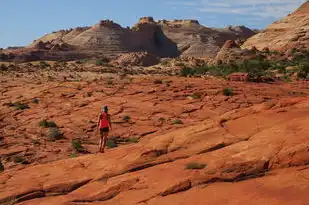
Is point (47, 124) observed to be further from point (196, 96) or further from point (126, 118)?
point (196, 96)

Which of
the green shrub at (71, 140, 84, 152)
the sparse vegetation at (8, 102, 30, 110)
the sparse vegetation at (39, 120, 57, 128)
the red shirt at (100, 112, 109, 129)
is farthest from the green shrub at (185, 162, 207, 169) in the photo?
the sparse vegetation at (8, 102, 30, 110)

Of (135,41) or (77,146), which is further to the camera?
(135,41)

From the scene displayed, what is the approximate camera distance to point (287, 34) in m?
56.4

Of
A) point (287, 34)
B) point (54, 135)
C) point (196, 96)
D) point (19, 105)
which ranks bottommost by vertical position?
point (54, 135)

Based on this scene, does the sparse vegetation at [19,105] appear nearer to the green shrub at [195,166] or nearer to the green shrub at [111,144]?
the green shrub at [111,144]

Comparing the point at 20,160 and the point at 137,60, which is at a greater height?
the point at 137,60

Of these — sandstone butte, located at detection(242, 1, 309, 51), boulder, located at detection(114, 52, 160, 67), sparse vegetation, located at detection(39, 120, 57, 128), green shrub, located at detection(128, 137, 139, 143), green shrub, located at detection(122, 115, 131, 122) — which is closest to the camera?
green shrub, located at detection(128, 137, 139, 143)

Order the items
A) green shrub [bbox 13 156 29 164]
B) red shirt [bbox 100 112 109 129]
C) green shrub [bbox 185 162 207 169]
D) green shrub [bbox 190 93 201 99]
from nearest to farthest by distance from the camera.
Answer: green shrub [bbox 185 162 207 169], red shirt [bbox 100 112 109 129], green shrub [bbox 13 156 29 164], green shrub [bbox 190 93 201 99]

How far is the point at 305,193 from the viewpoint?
6.49 metres

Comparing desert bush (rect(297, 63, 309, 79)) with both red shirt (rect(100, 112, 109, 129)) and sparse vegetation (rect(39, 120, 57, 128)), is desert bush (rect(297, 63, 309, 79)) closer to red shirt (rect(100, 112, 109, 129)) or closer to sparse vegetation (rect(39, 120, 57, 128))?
sparse vegetation (rect(39, 120, 57, 128))

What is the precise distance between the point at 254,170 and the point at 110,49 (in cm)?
6322

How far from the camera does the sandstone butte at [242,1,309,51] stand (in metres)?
52.6

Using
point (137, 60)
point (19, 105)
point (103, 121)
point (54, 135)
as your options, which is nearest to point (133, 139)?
point (54, 135)

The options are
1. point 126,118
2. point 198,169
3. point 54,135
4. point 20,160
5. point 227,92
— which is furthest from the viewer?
point 227,92
